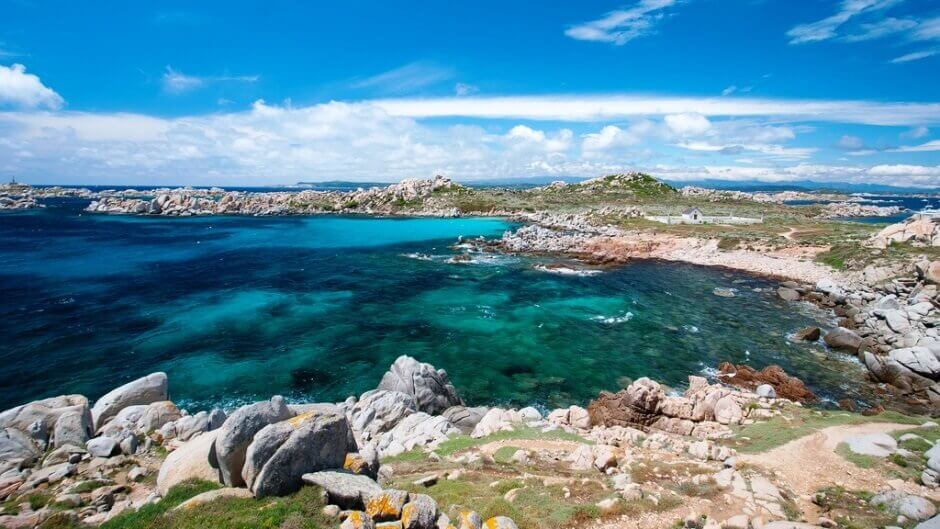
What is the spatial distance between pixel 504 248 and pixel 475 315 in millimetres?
34398

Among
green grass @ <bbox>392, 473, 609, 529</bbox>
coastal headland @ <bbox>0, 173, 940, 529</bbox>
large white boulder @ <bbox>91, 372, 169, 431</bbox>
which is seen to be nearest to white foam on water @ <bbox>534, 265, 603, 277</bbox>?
coastal headland @ <bbox>0, 173, 940, 529</bbox>

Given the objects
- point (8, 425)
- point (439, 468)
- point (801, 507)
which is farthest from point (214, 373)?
point (801, 507)

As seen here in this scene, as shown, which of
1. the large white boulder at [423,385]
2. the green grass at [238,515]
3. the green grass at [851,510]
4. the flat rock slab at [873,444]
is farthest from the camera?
the large white boulder at [423,385]

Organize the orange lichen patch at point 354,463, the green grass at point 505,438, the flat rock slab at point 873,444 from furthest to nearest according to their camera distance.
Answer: the green grass at point 505,438 < the flat rock slab at point 873,444 < the orange lichen patch at point 354,463

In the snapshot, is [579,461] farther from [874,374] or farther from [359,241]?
[359,241]

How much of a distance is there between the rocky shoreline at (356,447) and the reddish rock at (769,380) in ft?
0.44

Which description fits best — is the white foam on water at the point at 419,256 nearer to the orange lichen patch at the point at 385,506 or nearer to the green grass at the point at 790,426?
the green grass at the point at 790,426

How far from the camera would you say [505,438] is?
16906 millimetres

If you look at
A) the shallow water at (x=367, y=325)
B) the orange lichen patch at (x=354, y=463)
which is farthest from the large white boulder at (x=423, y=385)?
the orange lichen patch at (x=354, y=463)

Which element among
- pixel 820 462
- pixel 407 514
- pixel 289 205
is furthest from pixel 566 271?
pixel 289 205

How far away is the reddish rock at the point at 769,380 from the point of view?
2244 cm

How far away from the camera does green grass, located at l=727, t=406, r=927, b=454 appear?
15652 millimetres

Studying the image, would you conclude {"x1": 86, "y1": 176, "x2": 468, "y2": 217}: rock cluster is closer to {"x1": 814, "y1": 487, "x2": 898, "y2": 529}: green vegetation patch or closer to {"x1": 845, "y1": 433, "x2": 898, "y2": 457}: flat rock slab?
{"x1": 845, "y1": 433, "x2": 898, "y2": 457}: flat rock slab

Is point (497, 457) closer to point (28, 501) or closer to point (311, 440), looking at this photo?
point (311, 440)
